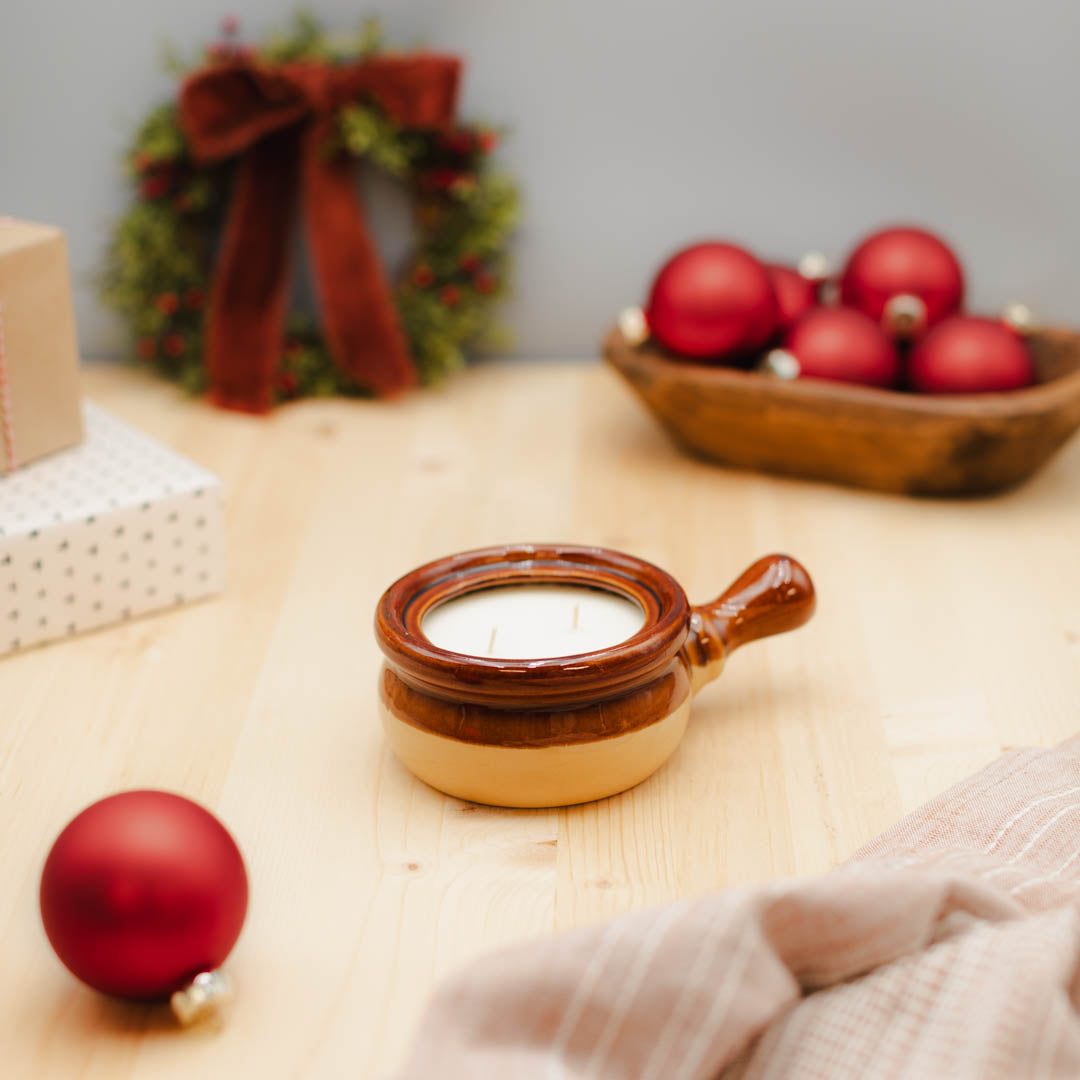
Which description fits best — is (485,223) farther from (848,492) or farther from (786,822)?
(786,822)

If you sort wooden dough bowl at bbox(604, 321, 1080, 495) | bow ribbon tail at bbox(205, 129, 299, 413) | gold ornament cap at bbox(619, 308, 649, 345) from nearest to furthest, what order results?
wooden dough bowl at bbox(604, 321, 1080, 495) → gold ornament cap at bbox(619, 308, 649, 345) → bow ribbon tail at bbox(205, 129, 299, 413)

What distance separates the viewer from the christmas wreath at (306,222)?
1.12 metres

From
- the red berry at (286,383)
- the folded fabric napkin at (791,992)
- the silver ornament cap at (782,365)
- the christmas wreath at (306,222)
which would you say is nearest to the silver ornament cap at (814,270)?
the silver ornament cap at (782,365)

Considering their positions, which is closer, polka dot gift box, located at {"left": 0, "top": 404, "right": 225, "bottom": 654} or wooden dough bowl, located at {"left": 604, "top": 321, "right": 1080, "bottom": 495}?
polka dot gift box, located at {"left": 0, "top": 404, "right": 225, "bottom": 654}

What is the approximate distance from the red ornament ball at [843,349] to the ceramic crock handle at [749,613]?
12.5 inches

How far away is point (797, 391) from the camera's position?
0.94 metres

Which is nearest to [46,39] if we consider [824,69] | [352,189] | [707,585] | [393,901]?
[352,189]

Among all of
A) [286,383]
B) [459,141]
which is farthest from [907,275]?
[286,383]

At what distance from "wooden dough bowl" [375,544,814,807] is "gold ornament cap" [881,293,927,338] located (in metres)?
0.47

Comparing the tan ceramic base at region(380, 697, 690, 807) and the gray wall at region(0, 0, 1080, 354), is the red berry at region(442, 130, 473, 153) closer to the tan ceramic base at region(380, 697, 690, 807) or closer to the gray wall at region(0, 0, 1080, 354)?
the gray wall at region(0, 0, 1080, 354)

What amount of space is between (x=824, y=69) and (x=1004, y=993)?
93 cm

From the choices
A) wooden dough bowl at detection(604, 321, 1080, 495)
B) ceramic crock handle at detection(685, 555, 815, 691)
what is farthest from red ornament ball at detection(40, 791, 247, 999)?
wooden dough bowl at detection(604, 321, 1080, 495)

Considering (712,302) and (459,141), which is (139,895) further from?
(459,141)

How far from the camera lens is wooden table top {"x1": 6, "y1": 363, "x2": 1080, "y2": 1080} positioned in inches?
20.0
